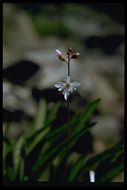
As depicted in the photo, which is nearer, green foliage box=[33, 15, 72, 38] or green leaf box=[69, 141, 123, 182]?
green leaf box=[69, 141, 123, 182]

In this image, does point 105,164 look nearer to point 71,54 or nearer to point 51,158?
point 51,158

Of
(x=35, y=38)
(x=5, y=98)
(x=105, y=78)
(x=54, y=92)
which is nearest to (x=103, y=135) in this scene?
(x=54, y=92)

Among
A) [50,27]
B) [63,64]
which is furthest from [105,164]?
[50,27]

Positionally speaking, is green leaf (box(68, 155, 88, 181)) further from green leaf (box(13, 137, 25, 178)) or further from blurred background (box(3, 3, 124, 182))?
blurred background (box(3, 3, 124, 182))

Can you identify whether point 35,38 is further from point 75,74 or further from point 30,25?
point 75,74

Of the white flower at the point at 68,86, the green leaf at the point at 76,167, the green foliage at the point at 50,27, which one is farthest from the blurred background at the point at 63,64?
the white flower at the point at 68,86

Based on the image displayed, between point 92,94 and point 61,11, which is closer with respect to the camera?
point 92,94

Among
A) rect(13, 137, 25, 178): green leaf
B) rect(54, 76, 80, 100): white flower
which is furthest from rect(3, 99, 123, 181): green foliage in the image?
rect(54, 76, 80, 100): white flower

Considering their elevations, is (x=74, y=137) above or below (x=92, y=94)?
below
